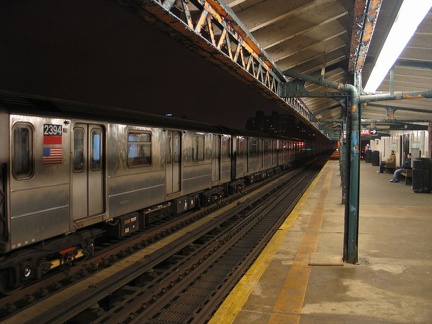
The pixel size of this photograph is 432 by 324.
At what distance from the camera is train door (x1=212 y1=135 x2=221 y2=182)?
12680 millimetres

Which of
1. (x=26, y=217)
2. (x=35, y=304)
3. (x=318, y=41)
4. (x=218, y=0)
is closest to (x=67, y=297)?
(x=35, y=304)

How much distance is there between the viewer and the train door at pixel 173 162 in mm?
9367

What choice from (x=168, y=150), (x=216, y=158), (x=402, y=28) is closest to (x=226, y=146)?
(x=216, y=158)

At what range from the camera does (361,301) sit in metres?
4.49

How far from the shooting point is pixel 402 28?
4.16 metres

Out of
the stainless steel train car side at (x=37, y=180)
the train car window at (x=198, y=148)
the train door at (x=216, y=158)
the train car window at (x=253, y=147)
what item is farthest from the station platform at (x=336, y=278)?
the train car window at (x=253, y=147)

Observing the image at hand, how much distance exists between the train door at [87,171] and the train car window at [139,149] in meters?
0.90

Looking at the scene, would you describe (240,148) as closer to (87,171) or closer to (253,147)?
(253,147)

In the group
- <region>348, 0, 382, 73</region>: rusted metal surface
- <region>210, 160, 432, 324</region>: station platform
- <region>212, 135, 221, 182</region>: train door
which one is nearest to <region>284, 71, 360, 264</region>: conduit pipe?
<region>210, 160, 432, 324</region>: station platform

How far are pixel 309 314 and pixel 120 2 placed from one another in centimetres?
360

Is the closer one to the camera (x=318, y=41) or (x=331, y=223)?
(x=318, y=41)

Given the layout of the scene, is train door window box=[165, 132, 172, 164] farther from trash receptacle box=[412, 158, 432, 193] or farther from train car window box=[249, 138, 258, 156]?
trash receptacle box=[412, 158, 432, 193]

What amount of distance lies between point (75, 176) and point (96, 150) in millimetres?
711

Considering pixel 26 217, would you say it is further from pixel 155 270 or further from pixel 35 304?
pixel 155 270
